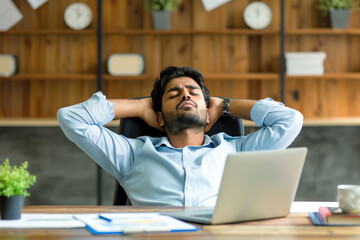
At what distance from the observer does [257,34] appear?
4109 millimetres

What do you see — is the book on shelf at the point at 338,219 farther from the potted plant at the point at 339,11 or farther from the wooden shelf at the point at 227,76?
the potted plant at the point at 339,11

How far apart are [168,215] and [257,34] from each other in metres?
2.95

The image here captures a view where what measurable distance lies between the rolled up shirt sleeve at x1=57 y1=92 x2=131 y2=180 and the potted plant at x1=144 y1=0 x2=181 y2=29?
1.94 metres

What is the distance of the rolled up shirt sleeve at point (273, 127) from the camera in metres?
2.08

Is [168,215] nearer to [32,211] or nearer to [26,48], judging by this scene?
[32,211]

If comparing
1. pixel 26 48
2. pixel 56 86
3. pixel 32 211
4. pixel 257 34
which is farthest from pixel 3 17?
pixel 32 211

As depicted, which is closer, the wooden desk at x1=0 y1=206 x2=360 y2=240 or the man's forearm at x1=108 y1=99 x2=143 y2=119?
the wooden desk at x1=0 y1=206 x2=360 y2=240

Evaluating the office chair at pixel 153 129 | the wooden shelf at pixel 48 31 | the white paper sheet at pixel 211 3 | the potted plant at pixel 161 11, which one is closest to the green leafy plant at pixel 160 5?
the potted plant at pixel 161 11

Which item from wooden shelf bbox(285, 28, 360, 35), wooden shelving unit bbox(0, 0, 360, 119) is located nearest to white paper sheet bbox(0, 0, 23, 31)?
wooden shelving unit bbox(0, 0, 360, 119)

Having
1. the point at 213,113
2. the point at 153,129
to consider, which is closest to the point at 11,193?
the point at 153,129

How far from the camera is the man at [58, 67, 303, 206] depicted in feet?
6.44

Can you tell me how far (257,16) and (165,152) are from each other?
2228 mm

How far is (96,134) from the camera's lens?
2.04 m

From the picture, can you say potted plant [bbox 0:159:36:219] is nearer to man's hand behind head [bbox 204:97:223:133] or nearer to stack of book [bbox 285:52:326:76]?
man's hand behind head [bbox 204:97:223:133]
